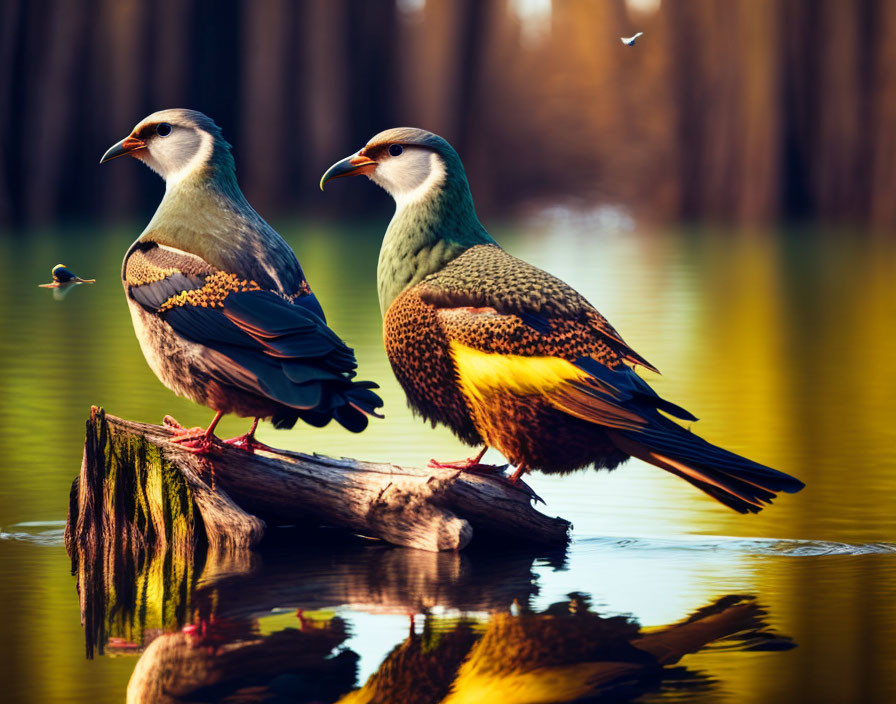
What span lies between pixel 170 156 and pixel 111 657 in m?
1.74

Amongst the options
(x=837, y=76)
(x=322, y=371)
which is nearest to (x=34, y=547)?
(x=322, y=371)

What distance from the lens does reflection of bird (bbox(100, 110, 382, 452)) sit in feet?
14.2

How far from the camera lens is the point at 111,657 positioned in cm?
360

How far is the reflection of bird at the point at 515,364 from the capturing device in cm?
431

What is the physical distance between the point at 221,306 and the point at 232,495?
1.76 ft

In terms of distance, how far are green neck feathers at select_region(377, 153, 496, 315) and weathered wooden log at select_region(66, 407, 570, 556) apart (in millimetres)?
523

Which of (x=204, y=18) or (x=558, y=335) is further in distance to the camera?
(x=204, y=18)

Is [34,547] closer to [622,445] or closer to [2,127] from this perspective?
[622,445]

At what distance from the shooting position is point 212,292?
14.7 ft

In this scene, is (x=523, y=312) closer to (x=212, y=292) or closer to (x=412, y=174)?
Result: (x=412, y=174)

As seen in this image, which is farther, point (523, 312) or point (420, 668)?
point (523, 312)

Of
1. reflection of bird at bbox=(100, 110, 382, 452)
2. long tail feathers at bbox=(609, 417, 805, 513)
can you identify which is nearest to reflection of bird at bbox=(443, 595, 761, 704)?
long tail feathers at bbox=(609, 417, 805, 513)

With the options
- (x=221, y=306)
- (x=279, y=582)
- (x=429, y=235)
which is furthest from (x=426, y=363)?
(x=279, y=582)

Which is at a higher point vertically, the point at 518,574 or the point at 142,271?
the point at 142,271
